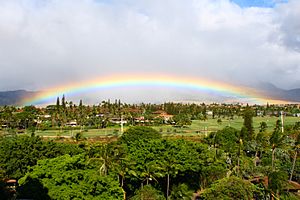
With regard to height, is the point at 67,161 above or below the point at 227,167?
above

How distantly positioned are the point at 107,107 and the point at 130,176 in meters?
86.8

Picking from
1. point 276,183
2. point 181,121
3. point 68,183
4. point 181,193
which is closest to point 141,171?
point 181,193

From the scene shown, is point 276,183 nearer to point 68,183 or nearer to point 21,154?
point 68,183

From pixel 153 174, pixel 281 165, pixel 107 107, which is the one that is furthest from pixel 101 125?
pixel 153 174

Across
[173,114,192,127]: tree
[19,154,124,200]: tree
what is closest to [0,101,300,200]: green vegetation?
[19,154,124,200]: tree

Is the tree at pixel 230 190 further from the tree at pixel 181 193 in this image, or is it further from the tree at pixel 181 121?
the tree at pixel 181 121

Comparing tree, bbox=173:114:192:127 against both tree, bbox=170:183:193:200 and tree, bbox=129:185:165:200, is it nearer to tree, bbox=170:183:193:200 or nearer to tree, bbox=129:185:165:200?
tree, bbox=170:183:193:200

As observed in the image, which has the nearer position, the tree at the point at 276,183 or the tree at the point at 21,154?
the tree at the point at 276,183

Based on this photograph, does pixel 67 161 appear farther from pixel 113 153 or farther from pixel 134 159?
pixel 134 159

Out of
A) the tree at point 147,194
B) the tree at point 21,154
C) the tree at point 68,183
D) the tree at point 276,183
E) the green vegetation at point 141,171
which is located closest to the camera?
the tree at point 68,183

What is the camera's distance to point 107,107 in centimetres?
11506

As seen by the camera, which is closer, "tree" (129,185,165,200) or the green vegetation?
the green vegetation

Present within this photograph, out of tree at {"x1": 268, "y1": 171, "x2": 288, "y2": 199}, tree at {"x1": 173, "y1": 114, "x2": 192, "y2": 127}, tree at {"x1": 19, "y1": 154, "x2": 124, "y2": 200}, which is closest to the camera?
tree at {"x1": 19, "y1": 154, "x2": 124, "y2": 200}

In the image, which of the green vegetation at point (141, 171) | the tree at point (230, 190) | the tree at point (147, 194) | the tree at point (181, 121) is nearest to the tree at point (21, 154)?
the green vegetation at point (141, 171)
